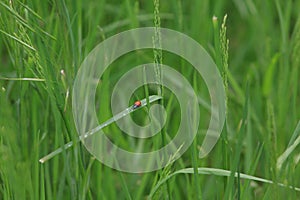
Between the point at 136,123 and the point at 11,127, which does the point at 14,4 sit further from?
the point at 136,123

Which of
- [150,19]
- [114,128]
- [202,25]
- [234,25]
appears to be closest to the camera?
[114,128]

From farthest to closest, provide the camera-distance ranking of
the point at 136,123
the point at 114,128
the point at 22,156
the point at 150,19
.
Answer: the point at 150,19 < the point at 136,123 < the point at 114,128 < the point at 22,156

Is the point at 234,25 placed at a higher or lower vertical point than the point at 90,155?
higher

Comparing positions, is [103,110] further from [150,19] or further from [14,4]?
[150,19]

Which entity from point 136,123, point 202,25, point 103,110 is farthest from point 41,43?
point 202,25

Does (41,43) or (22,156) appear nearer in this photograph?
(41,43)

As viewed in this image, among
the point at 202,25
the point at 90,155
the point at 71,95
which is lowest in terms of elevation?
the point at 90,155

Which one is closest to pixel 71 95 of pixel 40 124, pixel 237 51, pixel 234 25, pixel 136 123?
pixel 40 124
